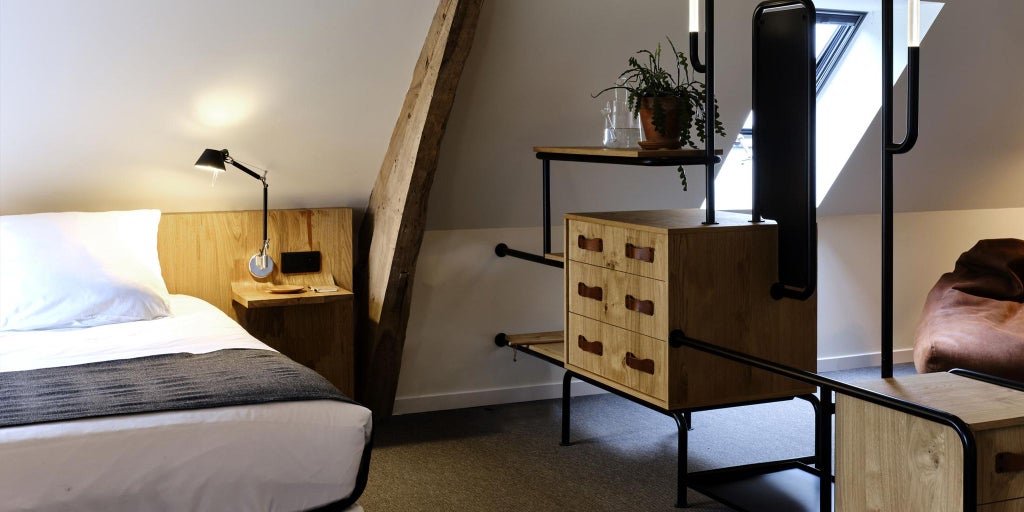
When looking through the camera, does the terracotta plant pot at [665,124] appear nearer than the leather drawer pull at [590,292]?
Yes

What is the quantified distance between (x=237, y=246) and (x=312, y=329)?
420 millimetres

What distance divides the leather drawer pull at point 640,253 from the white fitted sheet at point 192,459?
3.00 feet

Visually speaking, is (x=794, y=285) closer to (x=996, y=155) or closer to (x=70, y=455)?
(x=70, y=455)

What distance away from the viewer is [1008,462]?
180 cm

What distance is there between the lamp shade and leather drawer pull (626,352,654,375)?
151 cm

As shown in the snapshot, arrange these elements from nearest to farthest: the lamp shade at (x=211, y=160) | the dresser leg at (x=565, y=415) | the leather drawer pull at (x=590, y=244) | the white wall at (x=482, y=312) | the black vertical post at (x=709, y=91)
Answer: the black vertical post at (x=709, y=91) → the leather drawer pull at (x=590, y=244) → the lamp shade at (x=211, y=160) → the dresser leg at (x=565, y=415) → the white wall at (x=482, y=312)

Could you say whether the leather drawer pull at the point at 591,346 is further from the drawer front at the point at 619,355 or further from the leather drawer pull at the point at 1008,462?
the leather drawer pull at the point at 1008,462

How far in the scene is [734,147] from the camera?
4.55 metres

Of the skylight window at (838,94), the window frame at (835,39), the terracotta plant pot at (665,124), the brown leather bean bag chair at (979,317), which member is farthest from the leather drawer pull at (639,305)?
the brown leather bean bag chair at (979,317)

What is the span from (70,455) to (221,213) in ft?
5.85

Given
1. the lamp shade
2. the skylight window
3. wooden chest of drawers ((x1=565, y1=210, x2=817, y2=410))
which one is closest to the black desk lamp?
the lamp shade

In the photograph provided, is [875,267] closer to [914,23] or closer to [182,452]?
[914,23]

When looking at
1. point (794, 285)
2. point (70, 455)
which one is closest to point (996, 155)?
point (794, 285)

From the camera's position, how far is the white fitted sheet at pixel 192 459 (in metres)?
2.01
